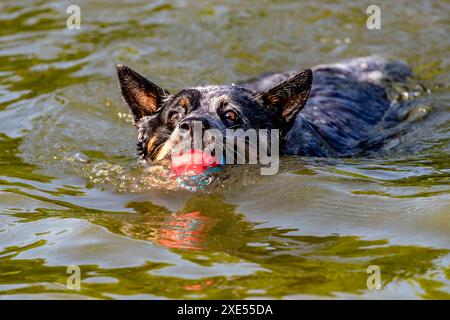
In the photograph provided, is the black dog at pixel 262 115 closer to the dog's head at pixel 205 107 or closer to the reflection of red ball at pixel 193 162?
the dog's head at pixel 205 107

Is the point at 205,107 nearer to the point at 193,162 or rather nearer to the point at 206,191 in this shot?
the point at 193,162

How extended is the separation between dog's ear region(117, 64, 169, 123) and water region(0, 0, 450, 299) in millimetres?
549

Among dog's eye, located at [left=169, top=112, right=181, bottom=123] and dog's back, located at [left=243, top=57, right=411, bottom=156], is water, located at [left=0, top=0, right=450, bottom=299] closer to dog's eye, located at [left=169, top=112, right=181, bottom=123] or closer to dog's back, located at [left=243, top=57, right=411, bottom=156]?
dog's back, located at [left=243, top=57, right=411, bottom=156]

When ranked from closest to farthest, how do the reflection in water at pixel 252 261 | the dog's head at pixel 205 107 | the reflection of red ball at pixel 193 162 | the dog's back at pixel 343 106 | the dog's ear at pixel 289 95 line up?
the reflection in water at pixel 252 261
the reflection of red ball at pixel 193 162
the dog's head at pixel 205 107
the dog's ear at pixel 289 95
the dog's back at pixel 343 106

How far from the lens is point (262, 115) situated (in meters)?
7.53

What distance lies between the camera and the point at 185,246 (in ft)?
18.0

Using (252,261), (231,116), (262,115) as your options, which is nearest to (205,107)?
(231,116)

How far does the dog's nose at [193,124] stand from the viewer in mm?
6543

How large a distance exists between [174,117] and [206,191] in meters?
0.79

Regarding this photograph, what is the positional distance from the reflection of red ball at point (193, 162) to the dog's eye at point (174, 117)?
0.47 metres

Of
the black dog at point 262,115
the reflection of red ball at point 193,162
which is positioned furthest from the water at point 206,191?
the black dog at point 262,115

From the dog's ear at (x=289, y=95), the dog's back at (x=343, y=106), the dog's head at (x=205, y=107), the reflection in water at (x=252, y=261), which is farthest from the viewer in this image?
the dog's back at (x=343, y=106)

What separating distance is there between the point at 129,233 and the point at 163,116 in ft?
5.68
